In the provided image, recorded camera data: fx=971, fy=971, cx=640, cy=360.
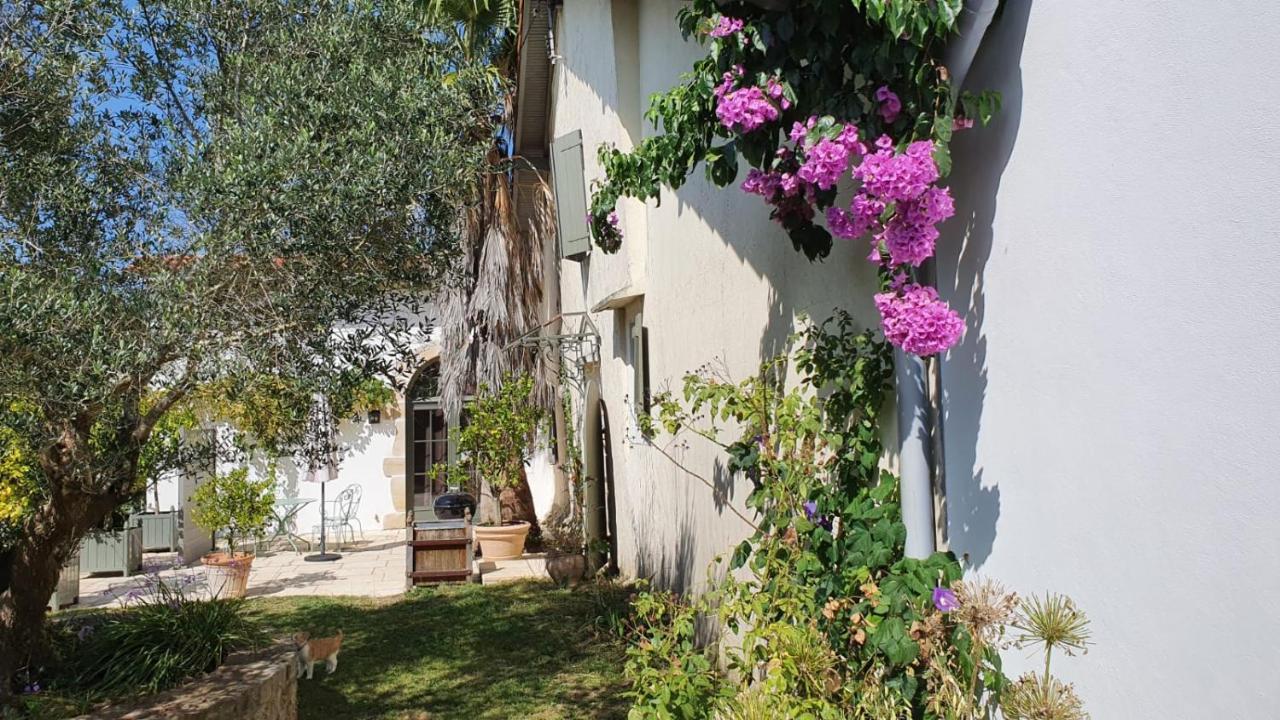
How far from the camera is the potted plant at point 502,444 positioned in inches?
468

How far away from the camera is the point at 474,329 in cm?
1291

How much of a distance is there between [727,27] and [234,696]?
3695 mm

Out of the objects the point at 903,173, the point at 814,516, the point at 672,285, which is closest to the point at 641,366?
the point at 672,285

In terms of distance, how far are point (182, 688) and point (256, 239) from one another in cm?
225

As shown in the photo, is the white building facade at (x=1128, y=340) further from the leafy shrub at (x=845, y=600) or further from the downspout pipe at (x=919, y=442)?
the leafy shrub at (x=845, y=600)

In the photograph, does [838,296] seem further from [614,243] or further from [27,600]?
[27,600]

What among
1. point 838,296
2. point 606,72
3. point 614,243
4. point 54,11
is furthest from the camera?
point 606,72

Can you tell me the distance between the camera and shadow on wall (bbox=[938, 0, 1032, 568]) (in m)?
2.84

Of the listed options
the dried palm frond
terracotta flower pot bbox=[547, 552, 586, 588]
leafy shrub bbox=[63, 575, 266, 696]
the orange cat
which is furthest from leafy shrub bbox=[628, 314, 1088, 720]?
the dried palm frond

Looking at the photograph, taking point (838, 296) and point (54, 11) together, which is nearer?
point (838, 296)

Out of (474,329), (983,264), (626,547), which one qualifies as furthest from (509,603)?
(983,264)

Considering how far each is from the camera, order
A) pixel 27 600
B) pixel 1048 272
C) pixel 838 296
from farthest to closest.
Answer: pixel 27 600, pixel 838 296, pixel 1048 272

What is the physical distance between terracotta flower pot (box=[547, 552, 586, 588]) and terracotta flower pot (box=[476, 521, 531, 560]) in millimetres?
1994

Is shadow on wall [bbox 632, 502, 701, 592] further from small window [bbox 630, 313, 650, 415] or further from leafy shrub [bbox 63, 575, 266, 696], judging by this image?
leafy shrub [bbox 63, 575, 266, 696]
